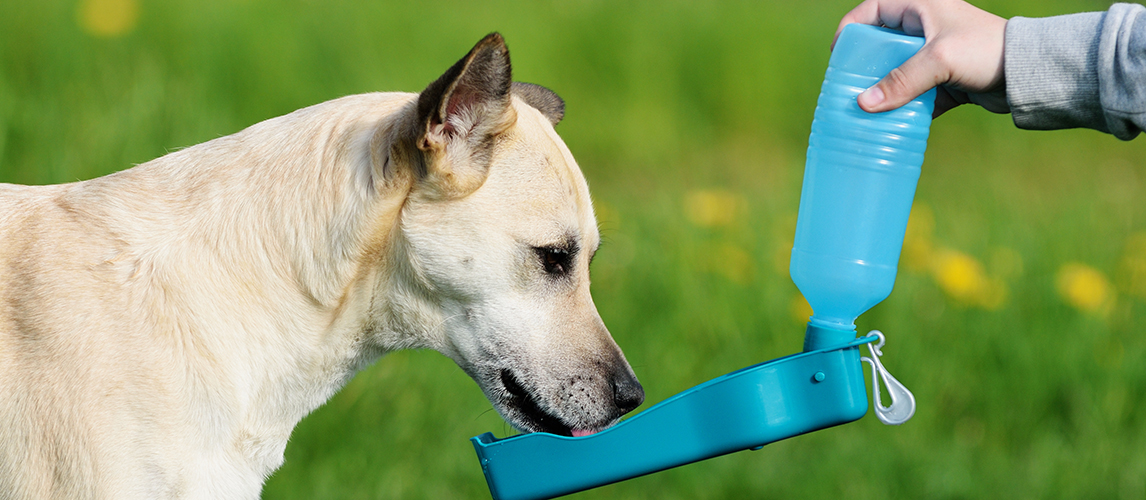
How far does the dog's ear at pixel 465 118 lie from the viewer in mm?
2080

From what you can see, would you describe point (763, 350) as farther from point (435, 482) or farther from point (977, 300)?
point (435, 482)

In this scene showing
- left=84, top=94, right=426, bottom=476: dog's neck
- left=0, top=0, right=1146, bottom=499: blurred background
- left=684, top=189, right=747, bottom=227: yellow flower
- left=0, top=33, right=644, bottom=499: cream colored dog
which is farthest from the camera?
left=684, top=189, right=747, bottom=227: yellow flower

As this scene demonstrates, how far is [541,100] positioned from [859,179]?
1.05 meters

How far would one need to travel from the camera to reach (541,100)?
2910mm

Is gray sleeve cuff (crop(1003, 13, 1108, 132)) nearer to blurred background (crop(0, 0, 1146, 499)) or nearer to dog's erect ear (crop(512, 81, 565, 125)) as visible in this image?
dog's erect ear (crop(512, 81, 565, 125))

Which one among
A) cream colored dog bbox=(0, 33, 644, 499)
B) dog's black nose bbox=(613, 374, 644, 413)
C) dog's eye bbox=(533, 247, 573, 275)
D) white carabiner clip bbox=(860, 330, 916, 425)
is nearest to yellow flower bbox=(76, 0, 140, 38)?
cream colored dog bbox=(0, 33, 644, 499)

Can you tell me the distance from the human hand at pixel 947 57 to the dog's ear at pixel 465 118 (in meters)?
0.88

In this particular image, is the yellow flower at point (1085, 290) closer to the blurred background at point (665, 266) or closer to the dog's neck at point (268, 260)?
the blurred background at point (665, 266)

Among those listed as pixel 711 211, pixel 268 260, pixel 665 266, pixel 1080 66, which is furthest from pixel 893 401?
pixel 711 211

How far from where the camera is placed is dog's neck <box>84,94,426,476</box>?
215cm

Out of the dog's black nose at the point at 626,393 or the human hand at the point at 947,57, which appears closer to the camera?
the human hand at the point at 947,57

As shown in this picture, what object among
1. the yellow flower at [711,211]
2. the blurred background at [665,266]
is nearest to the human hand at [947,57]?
the blurred background at [665,266]

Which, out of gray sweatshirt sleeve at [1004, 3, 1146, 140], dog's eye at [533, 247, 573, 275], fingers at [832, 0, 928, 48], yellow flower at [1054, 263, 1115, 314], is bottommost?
yellow flower at [1054, 263, 1115, 314]

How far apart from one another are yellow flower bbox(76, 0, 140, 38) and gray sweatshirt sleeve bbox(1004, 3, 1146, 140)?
16.1ft
